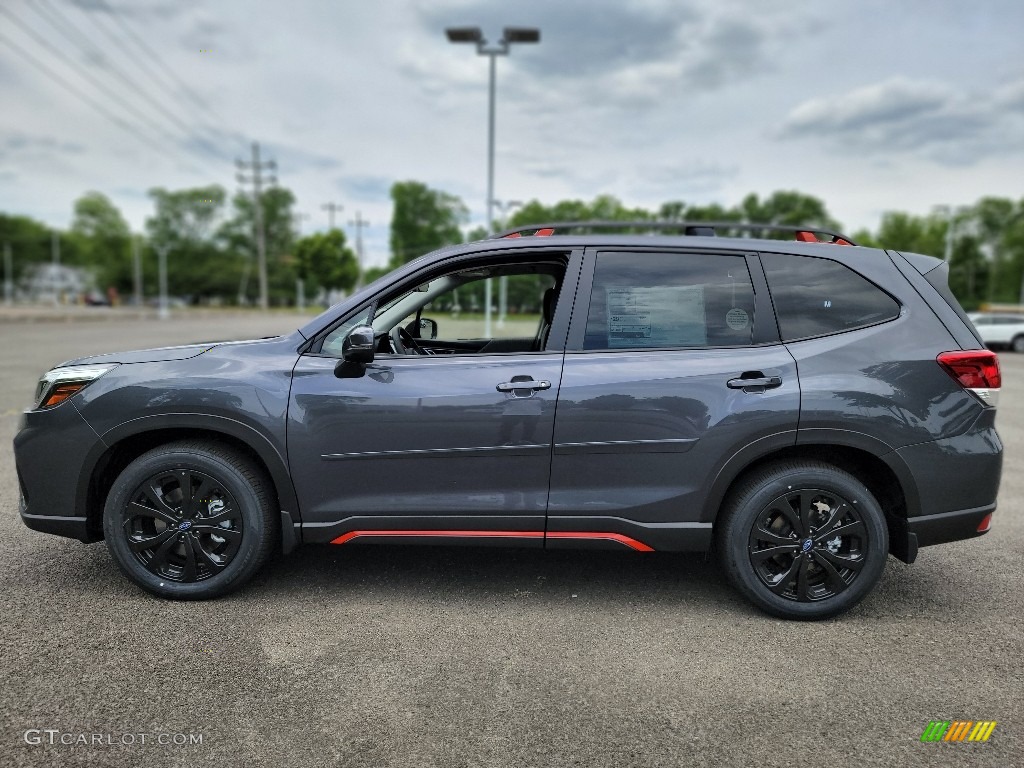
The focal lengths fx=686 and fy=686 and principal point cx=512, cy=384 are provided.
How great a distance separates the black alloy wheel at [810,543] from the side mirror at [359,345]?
188 cm

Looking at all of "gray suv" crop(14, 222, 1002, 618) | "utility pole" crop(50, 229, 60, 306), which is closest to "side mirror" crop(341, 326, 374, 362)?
"gray suv" crop(14, 222, 1002, 618)

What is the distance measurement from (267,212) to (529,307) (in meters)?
103

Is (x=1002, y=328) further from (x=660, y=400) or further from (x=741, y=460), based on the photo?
(x=660, y=400)

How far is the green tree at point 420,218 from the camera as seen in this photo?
3947cm

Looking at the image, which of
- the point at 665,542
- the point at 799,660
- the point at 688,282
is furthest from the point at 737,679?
the point at 688,282

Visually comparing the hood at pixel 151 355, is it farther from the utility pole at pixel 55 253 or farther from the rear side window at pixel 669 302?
the utility pole at pixel 55 253

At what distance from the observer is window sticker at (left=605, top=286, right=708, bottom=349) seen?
10.3 feet

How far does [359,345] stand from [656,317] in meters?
1.35

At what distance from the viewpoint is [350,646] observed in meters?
2.83

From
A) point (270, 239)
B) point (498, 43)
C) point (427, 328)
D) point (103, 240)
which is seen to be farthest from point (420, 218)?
point (103, 240)

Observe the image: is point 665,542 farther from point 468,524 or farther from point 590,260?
point 590,260

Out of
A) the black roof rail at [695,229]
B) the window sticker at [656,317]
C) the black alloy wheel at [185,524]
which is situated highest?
the black roof rail at [695,229]

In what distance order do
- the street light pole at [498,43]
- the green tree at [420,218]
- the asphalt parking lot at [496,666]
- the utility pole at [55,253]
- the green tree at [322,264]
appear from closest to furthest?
the asphalt parking lot at [496,666], the street light pole at [498,43], the green tree at [420,218], the utility pole at [55,253], the green tree at [322,264]

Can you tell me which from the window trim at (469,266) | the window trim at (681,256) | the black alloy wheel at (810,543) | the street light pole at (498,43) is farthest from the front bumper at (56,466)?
the street light pole at (498,43)
